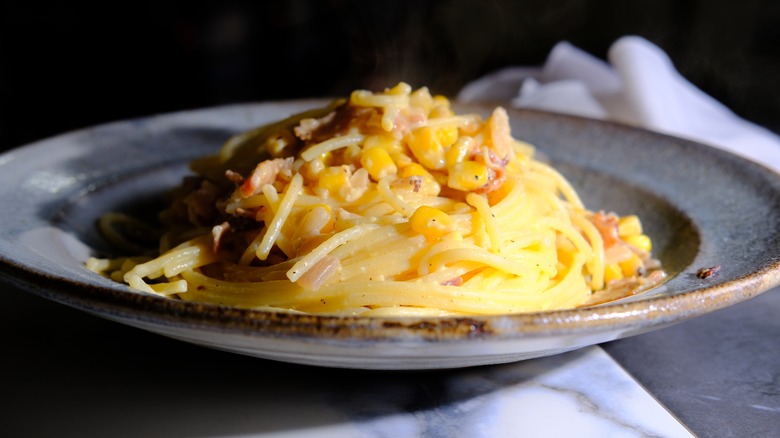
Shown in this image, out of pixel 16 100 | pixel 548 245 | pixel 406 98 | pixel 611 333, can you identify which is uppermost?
pixel 406 98

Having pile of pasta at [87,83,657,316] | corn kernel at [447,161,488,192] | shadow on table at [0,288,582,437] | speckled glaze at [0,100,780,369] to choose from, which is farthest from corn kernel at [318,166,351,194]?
speckled glaze at [0,100,780,369]

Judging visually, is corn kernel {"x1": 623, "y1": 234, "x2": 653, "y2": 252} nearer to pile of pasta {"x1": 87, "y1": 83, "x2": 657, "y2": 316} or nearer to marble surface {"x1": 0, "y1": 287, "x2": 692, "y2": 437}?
pile of pasta {"x1": 87, "y1": 83, "x2": 657, "y2": 316}

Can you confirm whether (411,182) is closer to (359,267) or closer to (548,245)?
(359,267)

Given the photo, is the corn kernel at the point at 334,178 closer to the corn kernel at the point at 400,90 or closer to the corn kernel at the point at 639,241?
the corn kernel at the point at 400,90

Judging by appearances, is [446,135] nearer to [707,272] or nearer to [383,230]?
[383,230]

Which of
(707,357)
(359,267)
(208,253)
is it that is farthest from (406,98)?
(707,357)

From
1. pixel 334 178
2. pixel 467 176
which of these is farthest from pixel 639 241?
pixel 334 178

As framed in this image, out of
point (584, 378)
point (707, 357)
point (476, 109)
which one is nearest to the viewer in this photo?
point (584, 378)

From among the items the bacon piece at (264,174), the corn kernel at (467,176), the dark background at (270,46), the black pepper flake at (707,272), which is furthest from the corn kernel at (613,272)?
the dark background at (270,46)
